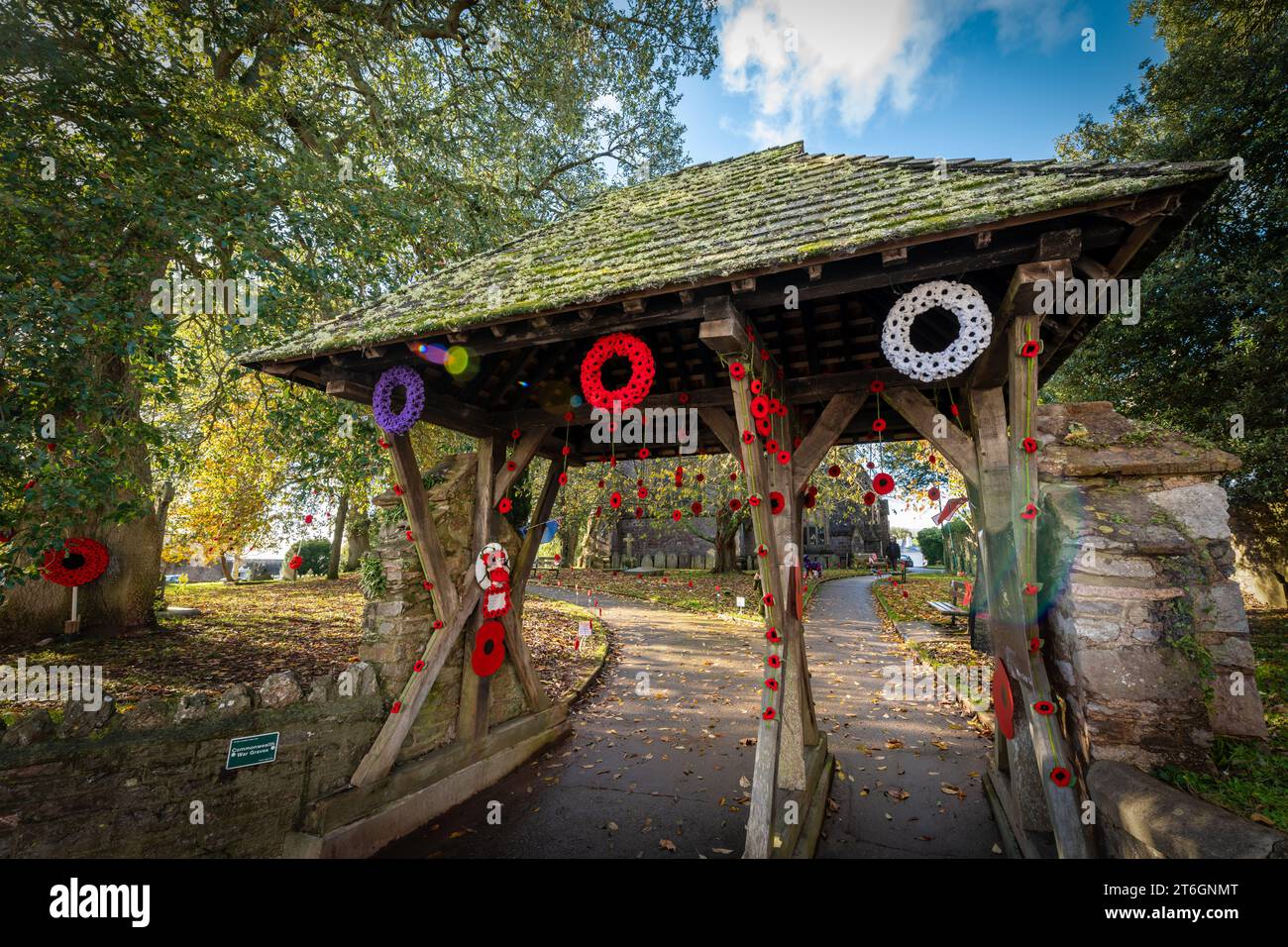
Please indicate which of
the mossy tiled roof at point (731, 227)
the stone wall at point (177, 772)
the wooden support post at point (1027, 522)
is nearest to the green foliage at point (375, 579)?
the stone wall at point (177, 772)

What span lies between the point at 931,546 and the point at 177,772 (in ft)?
145

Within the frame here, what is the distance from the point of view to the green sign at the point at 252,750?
3.72 m

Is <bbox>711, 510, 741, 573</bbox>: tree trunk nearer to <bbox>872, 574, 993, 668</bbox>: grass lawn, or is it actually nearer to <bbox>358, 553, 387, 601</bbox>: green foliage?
<bbox>872, 574, 993, 668</bbox>: grass lawn

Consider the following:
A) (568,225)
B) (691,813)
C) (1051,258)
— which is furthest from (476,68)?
(691,813)

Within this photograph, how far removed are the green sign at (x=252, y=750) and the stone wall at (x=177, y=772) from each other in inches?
1.9

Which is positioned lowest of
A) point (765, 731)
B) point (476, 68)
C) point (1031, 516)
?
point (765, 731)

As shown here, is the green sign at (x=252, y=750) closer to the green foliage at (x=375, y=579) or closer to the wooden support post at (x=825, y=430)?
the green foliage at (x=375, y=579)

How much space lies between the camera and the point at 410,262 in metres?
8.98

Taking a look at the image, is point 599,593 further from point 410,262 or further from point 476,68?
point 476,68

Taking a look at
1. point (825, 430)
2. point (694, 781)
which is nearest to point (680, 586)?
point (694, 781)

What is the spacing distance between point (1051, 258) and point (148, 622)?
12453 millimetres

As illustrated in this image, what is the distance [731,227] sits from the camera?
4.25m

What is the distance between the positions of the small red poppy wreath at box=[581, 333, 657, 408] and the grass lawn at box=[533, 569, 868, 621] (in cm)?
1103

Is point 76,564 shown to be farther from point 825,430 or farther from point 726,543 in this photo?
point 726,543
